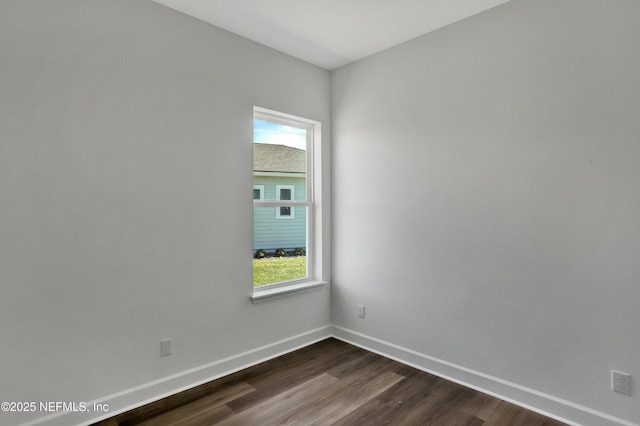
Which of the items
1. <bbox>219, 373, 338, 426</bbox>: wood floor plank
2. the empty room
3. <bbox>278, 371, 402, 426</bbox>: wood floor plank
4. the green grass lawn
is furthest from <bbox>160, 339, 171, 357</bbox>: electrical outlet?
<bbox>278, 371, 402, 426</bbox>: wood floor plank

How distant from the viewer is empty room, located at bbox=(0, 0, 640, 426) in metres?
1.92

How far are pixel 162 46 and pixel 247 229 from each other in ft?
4.81

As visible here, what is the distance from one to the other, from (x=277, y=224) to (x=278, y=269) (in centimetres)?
43

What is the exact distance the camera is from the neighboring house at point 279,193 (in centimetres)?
305

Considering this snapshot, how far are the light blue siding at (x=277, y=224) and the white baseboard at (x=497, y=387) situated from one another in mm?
1118

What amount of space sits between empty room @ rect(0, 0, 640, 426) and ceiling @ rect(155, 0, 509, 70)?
21 millimetres

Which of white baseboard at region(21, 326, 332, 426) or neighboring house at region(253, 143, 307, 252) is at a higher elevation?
neighboring house at region(253, 143, 307, 252)

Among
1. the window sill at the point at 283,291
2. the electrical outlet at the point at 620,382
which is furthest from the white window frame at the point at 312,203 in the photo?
the electrical outlet at the point at 620,382

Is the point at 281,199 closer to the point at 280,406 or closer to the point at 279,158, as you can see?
the point at 279,158

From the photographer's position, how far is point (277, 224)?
321 centimetres

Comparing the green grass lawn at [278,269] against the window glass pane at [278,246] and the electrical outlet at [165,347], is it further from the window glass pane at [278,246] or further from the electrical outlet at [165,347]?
the electrical outlet at [165,347]

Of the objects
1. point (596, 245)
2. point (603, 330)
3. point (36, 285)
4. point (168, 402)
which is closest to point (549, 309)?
point (603, 330)

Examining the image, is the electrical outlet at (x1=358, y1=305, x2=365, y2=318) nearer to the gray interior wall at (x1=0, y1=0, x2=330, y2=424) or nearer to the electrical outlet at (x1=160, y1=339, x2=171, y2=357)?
the gray interior wall at (x1=0, y1=0, x2=330, y2=424)

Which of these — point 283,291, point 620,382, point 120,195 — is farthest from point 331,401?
point 120,195
